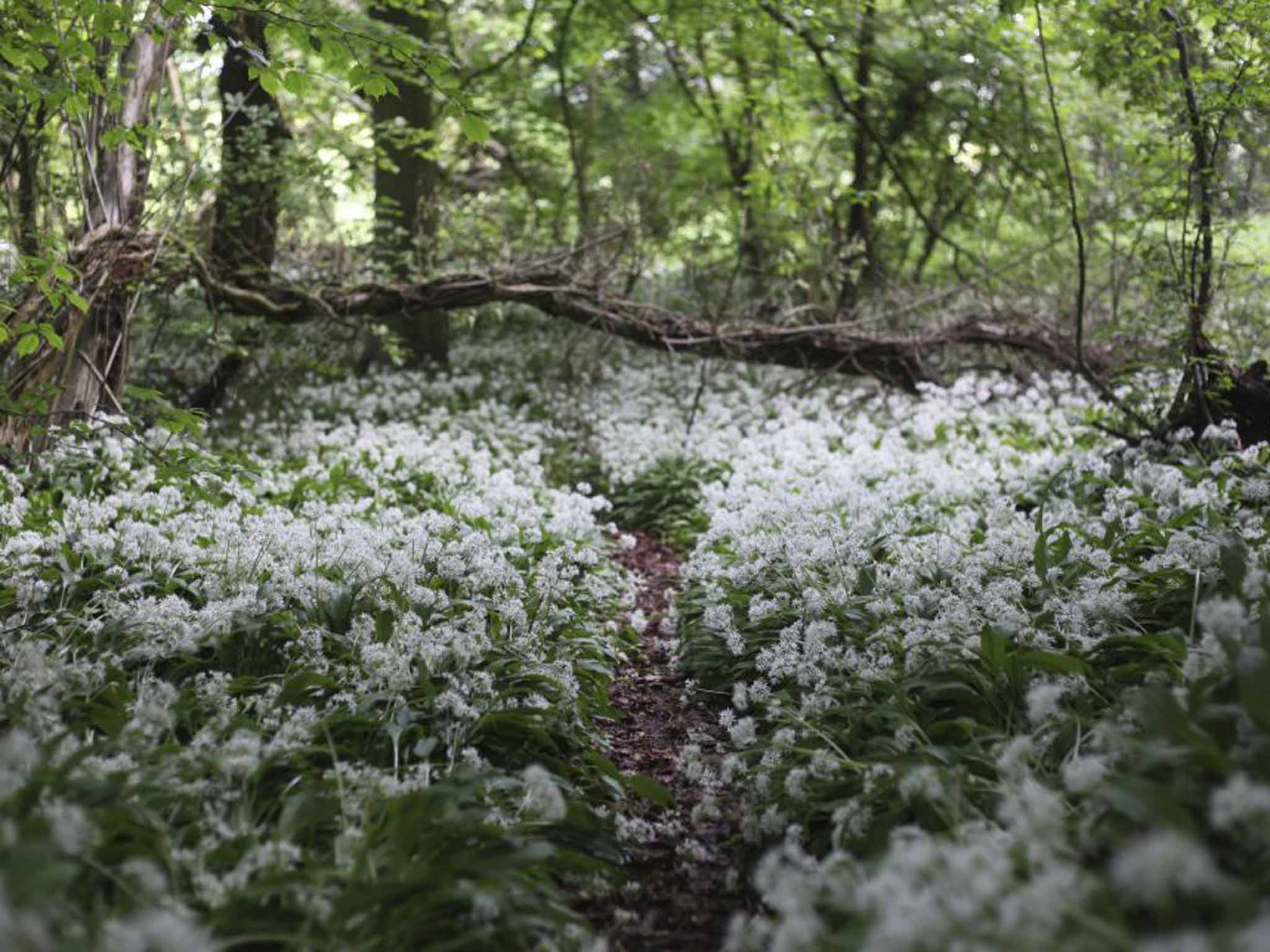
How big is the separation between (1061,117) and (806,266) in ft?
11.8

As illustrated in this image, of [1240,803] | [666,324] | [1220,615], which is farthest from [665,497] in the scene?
[1240,803]

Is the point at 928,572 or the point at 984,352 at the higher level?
the point at 984,352

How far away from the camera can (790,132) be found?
13164 mm

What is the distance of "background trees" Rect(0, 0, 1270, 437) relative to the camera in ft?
20.1

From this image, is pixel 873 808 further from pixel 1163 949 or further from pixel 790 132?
pixel 790 132

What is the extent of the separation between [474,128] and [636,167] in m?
7.00

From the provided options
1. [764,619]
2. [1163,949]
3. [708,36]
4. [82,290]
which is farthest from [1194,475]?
[708,36]

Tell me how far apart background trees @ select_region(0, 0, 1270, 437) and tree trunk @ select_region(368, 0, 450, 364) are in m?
0.05

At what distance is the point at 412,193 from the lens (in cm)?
1188

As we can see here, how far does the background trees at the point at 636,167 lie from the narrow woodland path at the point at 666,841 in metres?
2.84

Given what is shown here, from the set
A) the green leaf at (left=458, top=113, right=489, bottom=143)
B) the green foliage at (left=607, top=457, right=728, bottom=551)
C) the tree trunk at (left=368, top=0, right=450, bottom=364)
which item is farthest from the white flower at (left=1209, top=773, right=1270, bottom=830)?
the tree trunk at (left=368, top=0, right=450, bottom=364)

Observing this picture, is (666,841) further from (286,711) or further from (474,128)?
(474,128)

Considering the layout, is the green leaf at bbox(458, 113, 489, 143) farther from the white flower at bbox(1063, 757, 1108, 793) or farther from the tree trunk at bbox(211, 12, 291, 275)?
the tree trunk at bbox(211, 12, 291, 275)

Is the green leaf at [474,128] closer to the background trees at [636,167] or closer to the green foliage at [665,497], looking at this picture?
the background trees at [636,167]
